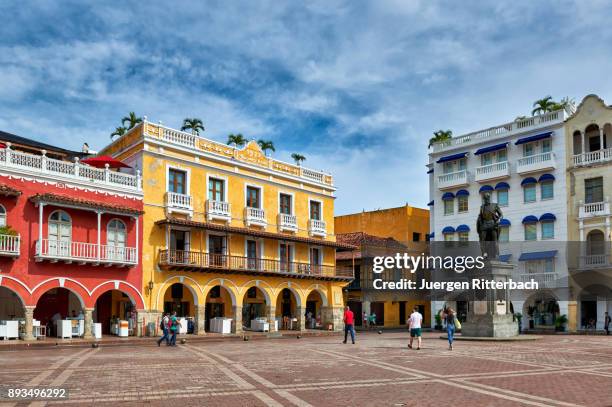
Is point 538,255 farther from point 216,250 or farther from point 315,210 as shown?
point 216,250

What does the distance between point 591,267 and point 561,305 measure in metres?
3.42

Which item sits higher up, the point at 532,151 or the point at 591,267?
the point at 532,151

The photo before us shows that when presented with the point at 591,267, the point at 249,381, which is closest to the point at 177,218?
the point at 249,381

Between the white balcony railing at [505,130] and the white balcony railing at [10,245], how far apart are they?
1341 inches

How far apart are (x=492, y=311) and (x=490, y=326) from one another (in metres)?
0.75

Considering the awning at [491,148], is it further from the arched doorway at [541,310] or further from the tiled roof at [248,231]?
the tiled roof at [248,231]

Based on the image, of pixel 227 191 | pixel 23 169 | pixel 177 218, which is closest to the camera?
pixel 23 169

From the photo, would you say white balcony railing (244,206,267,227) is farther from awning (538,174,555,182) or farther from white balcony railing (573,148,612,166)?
white balcony railing (573,148,612,166)

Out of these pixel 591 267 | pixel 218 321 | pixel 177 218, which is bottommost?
pixel 218 321

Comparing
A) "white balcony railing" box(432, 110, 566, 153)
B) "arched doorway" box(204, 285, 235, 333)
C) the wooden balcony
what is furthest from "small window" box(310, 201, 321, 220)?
"white balcony railing" box(432, 110, 566, 153)

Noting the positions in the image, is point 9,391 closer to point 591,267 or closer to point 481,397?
point 481,397

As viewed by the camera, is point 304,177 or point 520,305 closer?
point 304,177

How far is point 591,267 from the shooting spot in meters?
41.6

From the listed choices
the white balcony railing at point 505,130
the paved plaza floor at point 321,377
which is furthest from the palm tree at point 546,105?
the paved plaza floor at point 321,377
